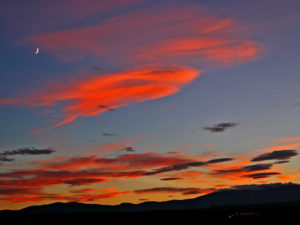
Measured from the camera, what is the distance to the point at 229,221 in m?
36.3

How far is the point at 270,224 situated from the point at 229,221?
3.45m

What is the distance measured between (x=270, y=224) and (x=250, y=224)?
2375 mm

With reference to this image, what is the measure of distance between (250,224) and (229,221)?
5.39 ft

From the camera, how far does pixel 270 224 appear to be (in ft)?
121

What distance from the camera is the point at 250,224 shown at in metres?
35.6
